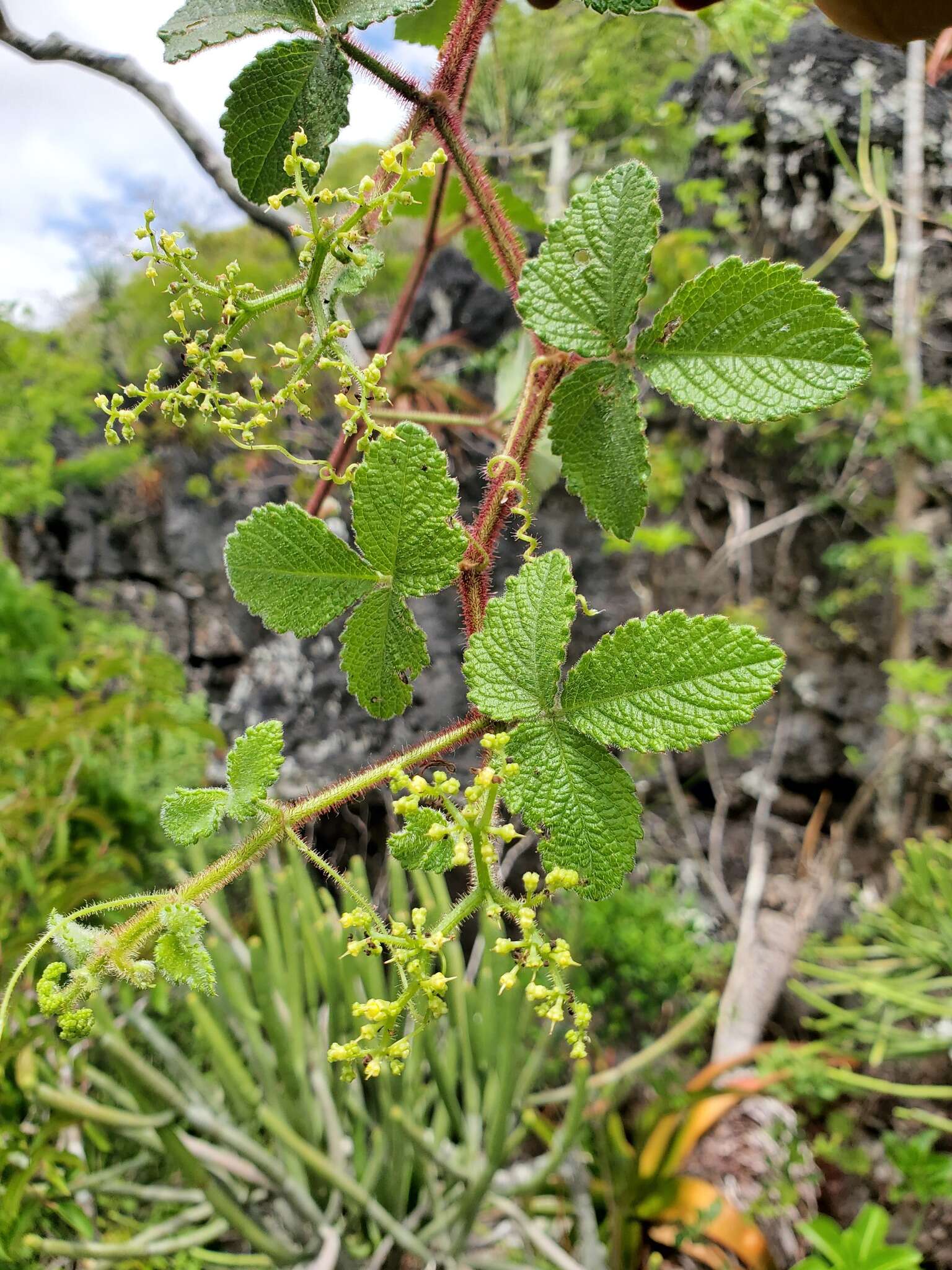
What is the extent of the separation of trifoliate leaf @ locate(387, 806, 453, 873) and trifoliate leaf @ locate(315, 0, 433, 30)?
19 cm

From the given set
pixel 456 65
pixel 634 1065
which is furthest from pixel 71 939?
pixel 634 1065

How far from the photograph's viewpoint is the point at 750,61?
1.25m

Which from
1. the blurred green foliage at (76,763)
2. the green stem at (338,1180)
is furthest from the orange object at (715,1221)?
the blurred green foliage at (76,763)

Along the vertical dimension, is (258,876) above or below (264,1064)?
above

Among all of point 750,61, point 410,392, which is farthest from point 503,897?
point 750,61

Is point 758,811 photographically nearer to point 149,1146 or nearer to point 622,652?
point 149,1146

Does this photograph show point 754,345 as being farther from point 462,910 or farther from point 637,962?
point 637,962

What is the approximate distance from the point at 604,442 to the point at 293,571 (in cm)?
9

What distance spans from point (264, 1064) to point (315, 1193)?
0.13 meters

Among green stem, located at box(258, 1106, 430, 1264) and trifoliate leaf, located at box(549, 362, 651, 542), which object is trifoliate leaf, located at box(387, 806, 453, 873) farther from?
green stem, located at box(258, 1106, 430, 1264)

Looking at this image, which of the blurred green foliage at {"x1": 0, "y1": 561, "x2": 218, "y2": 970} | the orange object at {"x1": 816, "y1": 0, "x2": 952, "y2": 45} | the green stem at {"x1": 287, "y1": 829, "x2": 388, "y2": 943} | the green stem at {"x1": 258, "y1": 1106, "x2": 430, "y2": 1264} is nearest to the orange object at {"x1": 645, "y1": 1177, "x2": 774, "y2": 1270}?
the green stem at {"x1": 258, "y1": 1106, "x2": 430, "y2": 1264}

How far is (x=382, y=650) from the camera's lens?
7.9 inches

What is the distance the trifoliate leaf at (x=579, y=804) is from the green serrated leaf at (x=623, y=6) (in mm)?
180

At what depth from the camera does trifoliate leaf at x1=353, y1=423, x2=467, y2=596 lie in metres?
0.18
